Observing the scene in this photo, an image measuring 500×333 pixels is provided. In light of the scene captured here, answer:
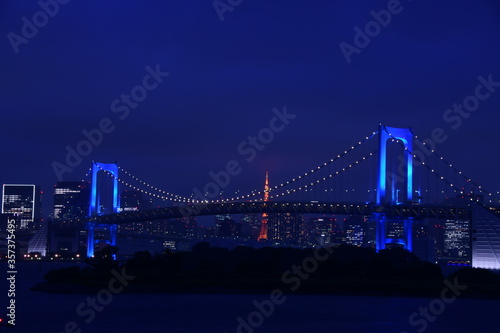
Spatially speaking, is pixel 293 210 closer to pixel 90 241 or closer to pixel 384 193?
pixel 384 193

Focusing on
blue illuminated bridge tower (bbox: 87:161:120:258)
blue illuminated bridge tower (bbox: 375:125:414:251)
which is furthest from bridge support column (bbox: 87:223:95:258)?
blue illuminated bridge tower (bbox: 375:125:414:251)

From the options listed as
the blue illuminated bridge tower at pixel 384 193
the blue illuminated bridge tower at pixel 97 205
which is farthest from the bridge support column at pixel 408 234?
the blue illuminated bridge tower at pixel 97 205

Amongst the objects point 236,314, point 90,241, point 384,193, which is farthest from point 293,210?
point 236,314

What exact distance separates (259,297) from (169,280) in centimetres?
646

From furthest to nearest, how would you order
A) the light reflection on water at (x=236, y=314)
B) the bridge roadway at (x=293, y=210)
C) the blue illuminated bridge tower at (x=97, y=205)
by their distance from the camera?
1. the blue illuminated bridge tower at (x=97, y=205)
2. the bridge roadway at (x=293, y=210)
3. the light reflection on water at (x=236, y=314)

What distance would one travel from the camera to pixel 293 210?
66125mm

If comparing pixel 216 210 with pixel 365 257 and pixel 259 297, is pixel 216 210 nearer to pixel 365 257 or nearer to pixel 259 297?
pixel 365 257

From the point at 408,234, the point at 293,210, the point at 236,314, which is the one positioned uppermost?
the point at 293,210

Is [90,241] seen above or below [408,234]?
below

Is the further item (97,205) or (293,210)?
(97,205)

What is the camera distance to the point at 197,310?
131ft

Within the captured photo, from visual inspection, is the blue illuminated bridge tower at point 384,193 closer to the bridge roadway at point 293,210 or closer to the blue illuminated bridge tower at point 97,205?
the bridge roadway at point 293,210

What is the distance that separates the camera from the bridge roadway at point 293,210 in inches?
2276

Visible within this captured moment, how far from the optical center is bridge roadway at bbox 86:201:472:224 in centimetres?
5781
